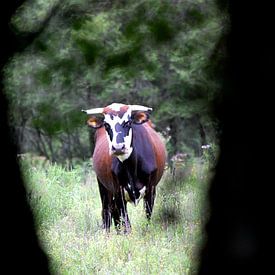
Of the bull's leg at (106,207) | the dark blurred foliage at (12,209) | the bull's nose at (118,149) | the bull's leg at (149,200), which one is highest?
the dark blurred foliage at (12,209)

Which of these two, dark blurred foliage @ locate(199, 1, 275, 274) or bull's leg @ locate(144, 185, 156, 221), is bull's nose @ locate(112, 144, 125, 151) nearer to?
bull's leg @ locate(144, 185, 156, 221)

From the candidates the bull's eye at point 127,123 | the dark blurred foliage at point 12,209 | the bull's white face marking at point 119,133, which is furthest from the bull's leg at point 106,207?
the dark blurred foliage at point 12,209

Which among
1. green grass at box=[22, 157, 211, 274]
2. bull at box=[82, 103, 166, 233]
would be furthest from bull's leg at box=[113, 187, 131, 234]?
green grass at box=[22, 157, 211, 274]

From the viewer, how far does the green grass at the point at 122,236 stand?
709 centimetres

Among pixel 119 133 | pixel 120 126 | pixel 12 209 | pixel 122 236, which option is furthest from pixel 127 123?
pixel 12 209

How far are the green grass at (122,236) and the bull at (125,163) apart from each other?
215 millimetres

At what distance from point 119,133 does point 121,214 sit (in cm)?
101

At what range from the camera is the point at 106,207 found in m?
10.5

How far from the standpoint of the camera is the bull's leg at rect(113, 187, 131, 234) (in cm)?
920

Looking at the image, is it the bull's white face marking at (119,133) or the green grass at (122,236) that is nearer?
the green grass at (122,236)

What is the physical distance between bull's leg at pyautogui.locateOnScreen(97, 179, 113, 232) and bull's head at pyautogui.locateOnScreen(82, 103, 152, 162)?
0.64m

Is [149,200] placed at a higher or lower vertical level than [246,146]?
lower

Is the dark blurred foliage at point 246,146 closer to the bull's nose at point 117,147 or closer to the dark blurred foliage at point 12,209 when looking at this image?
the dark blurred foliage at point 12,209

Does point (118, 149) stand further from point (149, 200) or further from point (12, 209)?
point (12, 209)
